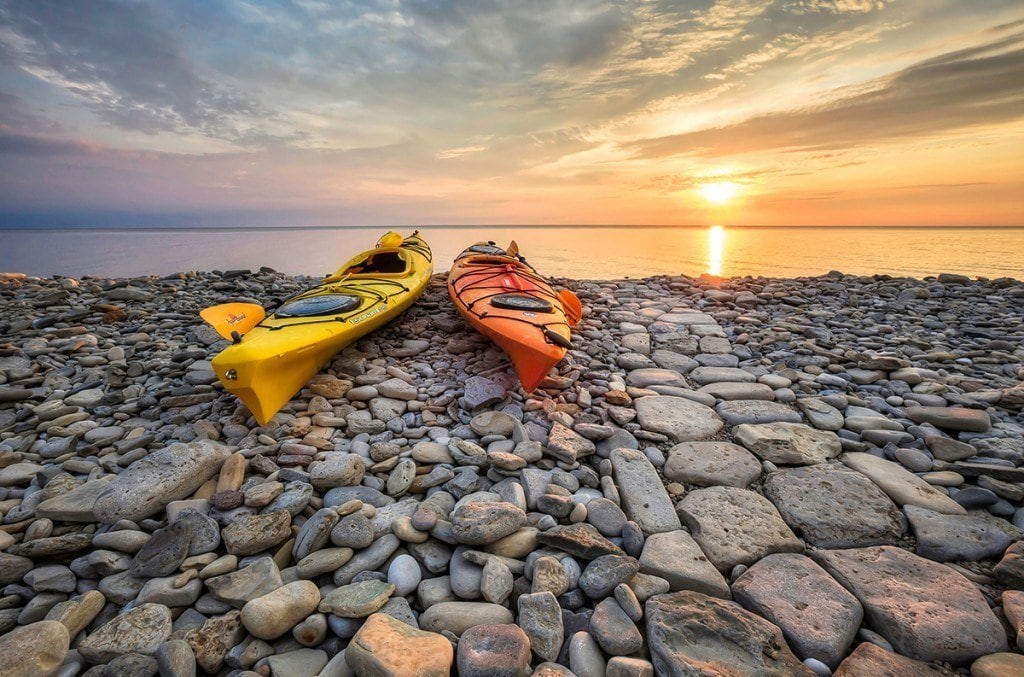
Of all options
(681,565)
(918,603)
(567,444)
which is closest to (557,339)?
(567,444)

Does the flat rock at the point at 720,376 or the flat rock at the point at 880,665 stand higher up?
the flat rock at the point at 720,376

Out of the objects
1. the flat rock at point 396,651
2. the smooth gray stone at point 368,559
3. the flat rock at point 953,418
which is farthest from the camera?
the flat rock at point 953,418

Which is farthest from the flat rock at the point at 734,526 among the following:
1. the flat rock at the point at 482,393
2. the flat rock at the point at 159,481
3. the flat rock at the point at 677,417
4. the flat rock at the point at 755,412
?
the flat rock at the point at 159,481

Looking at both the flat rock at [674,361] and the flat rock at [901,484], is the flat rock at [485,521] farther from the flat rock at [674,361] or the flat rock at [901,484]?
the flat rock at [674,361]

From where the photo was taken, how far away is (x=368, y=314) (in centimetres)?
516

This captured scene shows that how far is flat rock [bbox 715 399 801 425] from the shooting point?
402cm

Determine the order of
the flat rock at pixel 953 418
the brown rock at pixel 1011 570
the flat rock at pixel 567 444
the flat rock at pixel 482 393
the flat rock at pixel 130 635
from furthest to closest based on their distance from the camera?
1. the flat rock at pixel 482 393
2. the flat rock at pixel 953 418
3. the flat rock at pixel 567 444
4. the brown rock at pixel 1011 570
5. the flat rock at pixel 130 635

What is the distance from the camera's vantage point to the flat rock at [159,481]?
274 cm

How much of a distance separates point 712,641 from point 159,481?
360cm

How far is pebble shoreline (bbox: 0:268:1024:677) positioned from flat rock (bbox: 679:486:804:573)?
0.02 m

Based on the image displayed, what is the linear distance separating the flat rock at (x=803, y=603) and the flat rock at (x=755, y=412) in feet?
5.36

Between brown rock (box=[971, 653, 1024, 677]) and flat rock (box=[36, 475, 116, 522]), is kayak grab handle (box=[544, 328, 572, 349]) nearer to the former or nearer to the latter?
brown rock (box=[971, 653, 1024, 677])

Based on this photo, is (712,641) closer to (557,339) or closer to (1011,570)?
(1011,570)

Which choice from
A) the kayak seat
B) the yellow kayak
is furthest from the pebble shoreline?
the kayak seat
